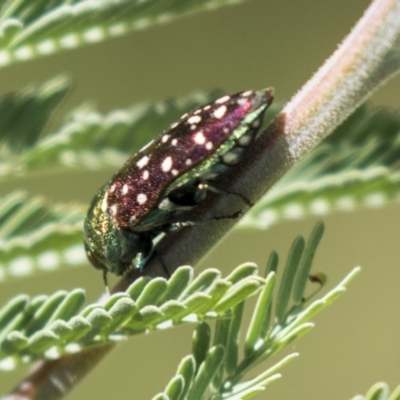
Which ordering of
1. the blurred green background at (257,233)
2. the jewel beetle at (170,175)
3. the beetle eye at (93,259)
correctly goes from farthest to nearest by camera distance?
the blurred green background at (257,233) < the beetle eye at (93,259) < the jewel beetle at (170,175)

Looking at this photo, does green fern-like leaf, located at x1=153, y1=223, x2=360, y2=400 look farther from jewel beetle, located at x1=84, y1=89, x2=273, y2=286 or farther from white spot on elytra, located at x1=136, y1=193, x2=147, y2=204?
white spot on elytra, located at x1=136, y1=193, x2=147, y2=204

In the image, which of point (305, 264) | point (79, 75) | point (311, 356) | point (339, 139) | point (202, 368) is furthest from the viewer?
point (79, 75)

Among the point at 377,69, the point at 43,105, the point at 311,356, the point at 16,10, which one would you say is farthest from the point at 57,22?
the point at 311,356

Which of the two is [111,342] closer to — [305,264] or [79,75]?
[305,264]

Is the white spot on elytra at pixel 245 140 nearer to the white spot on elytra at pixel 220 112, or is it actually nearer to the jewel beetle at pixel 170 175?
the jewel beetle at pixel 170 175

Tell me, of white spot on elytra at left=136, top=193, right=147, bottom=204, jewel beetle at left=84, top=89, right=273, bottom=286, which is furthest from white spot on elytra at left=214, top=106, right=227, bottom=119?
white spot on elytra at left=136, top=193, right=147, bottom=204

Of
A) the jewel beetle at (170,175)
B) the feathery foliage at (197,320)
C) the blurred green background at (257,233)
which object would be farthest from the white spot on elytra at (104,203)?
the blurred green background at (257,233)

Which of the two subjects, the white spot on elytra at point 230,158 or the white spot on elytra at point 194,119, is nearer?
the white spot on elytra at point 230,158
